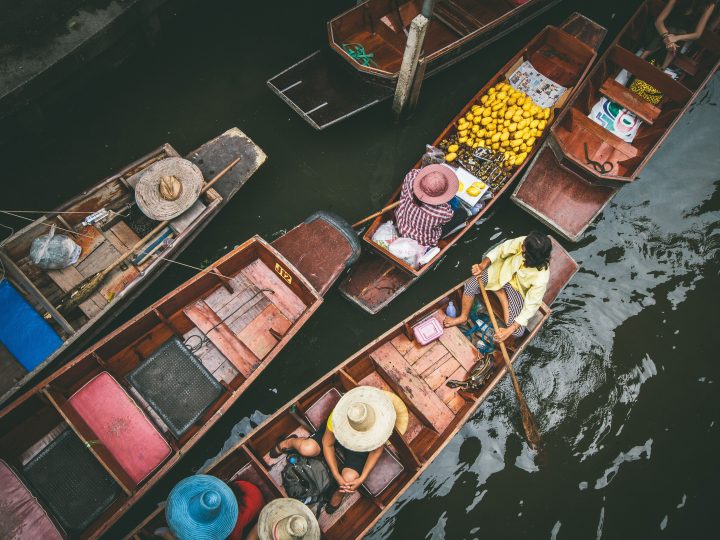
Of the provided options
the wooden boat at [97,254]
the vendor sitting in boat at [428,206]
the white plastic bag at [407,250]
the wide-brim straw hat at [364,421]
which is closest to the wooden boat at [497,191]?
the white plastic bag at [407,250]

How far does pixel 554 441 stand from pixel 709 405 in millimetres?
2493

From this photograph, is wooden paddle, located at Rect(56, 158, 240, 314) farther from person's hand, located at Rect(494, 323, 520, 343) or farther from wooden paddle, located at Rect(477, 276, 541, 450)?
person's hand, located at Rect(494, 323, 520, 343)

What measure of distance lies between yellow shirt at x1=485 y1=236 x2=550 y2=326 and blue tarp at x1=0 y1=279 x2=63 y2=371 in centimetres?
525

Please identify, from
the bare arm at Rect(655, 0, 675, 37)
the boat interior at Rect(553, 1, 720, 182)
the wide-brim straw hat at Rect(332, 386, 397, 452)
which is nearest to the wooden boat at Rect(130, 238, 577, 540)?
the wide-brim straw hat at Rect(332, 386, 397, 452)

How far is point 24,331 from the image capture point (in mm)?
5461

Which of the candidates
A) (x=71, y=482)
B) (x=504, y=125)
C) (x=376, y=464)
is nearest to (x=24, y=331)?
(x=71, y=482)

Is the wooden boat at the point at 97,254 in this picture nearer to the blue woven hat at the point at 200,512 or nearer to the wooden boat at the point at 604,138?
the blue woven hat at the point at 200,512

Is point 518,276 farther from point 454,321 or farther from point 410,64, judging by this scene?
point 410,64

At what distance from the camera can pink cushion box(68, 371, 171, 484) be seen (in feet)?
16.7

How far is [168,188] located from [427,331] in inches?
151

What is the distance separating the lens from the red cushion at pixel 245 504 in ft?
15.1

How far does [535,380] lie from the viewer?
6.67 metres

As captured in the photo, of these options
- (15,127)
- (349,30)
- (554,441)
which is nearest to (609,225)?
(554,441)

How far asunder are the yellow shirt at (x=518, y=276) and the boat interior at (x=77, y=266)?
3.79 metres
